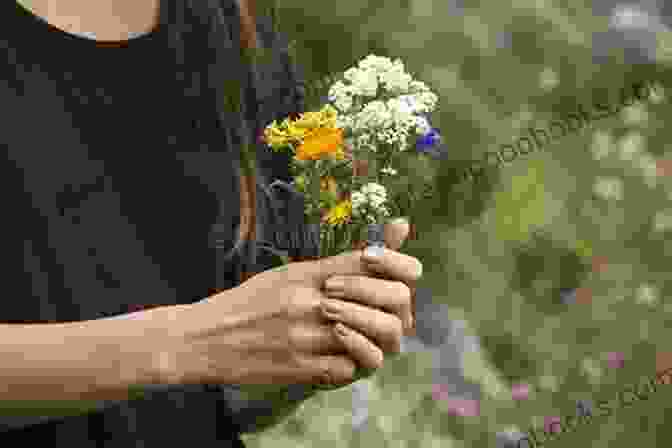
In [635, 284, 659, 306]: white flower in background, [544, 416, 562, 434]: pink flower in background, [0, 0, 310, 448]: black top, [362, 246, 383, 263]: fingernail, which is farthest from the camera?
[635, 284, 659, 306]: white flower in background

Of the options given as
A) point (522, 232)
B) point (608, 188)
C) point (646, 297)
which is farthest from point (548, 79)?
point (646, 297)

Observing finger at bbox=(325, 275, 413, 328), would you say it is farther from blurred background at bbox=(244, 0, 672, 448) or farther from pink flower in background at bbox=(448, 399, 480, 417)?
pink flower in background at bbox=(448, 399, 480, 417)

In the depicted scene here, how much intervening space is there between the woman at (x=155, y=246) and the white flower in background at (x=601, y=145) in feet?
7.99

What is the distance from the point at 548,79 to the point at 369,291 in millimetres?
2790

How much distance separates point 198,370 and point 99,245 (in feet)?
0.88

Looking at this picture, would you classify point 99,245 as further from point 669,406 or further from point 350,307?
point 669,406

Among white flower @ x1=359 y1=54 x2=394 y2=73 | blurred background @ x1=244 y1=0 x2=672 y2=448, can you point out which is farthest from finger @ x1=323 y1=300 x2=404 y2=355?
blurred background @ x1=244 y1=0 x2=672 y2=448

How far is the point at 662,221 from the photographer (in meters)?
3.78

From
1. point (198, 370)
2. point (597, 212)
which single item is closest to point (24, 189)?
point (198, 370)

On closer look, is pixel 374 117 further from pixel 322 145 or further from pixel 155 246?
pixel 155 246

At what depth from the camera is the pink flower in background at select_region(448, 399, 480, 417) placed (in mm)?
3294

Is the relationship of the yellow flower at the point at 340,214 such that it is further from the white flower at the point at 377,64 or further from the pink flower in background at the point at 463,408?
the pink flower in background at the point at 463,408

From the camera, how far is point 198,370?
107cm

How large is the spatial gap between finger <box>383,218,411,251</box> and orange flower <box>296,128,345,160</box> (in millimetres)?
83
